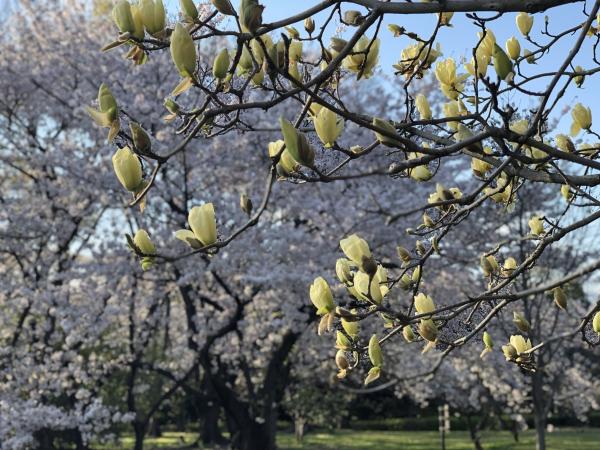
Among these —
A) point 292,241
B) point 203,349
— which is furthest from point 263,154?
point 203,349

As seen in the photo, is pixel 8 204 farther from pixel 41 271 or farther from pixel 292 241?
pixel 292 241

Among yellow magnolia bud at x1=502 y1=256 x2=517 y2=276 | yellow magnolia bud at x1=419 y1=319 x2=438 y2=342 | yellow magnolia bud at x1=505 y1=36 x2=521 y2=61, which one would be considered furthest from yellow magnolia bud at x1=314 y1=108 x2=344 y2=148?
yellow magnolia bud at x1=502 y1=256 x2=517 y2=276

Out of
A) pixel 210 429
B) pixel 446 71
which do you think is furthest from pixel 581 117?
pixel 210 429

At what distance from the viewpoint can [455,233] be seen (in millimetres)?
10664

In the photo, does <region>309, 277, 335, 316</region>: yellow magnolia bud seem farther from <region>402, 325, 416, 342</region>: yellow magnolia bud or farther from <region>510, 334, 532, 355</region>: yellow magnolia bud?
<region>510, 334, 532, 355</region>: yellow magnolia bud

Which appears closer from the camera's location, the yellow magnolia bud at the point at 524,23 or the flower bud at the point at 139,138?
the flower bud at the point at 139,138

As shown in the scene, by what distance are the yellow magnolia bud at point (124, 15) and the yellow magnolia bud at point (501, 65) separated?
2.63ft

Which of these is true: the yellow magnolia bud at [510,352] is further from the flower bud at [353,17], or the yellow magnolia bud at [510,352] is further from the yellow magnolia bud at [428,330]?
the flower bud at [353,17]

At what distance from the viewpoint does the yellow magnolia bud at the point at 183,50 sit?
133cm

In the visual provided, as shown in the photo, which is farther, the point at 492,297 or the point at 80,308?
the point at 80,308

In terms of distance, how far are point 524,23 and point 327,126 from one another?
1.22 meters

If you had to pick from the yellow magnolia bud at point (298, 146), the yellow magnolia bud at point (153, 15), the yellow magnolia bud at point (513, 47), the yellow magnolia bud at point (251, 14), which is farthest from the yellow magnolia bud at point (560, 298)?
the yellow magnolia bud at point (153, 15)

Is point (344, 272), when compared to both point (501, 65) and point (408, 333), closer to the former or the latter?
point (408, 333)

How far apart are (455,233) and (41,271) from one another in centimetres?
657
